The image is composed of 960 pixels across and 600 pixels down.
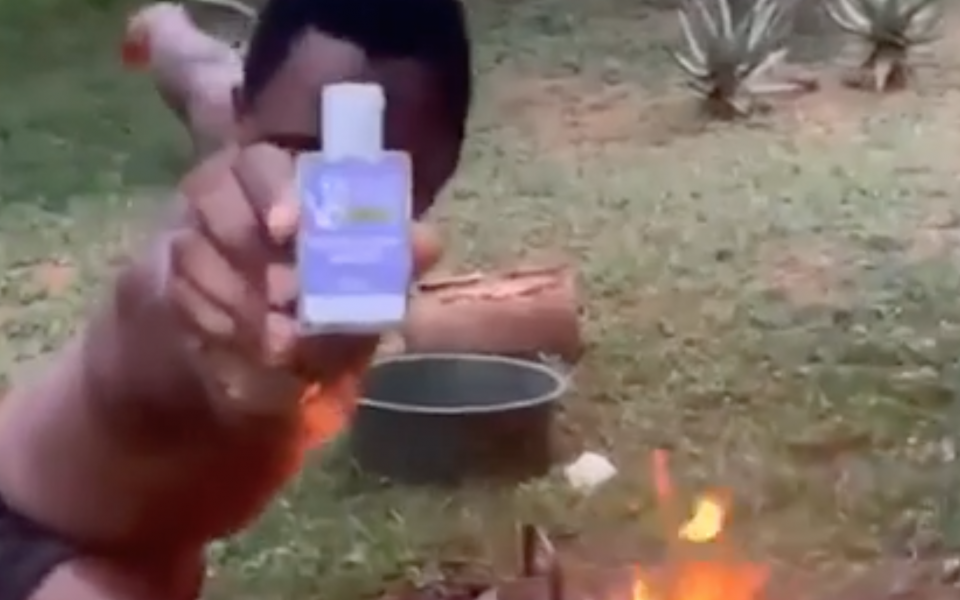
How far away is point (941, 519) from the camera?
255 cm

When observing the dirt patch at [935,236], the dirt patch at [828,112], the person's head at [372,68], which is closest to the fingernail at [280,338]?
the person's head at [372,68]

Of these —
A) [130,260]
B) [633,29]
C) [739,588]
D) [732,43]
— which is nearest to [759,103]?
[732,43]

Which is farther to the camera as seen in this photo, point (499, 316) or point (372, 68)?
point (499, 316)

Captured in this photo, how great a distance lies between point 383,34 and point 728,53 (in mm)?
3839

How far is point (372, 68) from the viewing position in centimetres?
112

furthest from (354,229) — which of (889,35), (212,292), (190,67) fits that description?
(889,35)

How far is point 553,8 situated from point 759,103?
4.08 feet

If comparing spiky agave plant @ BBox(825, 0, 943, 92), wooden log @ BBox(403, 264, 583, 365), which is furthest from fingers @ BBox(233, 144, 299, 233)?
spiky agave plant @ BBox(825, 0, 943, 92)

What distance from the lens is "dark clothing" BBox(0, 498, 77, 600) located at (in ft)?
4.00

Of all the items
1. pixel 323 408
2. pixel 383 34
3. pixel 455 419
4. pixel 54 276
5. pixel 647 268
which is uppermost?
pixel 383 34

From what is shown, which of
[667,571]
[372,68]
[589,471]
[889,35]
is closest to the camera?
[372,68]

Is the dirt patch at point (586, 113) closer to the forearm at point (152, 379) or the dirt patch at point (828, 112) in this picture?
the dirt patch at point (828, 112)

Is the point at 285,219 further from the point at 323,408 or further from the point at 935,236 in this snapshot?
the point at 935,236

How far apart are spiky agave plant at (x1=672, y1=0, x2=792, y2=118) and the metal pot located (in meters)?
2.21
